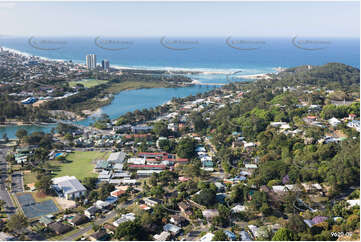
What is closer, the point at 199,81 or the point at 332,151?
the point at 332,151

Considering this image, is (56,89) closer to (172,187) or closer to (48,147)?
(48,147)

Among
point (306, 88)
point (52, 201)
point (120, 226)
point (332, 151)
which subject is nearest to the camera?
point (120, 226)

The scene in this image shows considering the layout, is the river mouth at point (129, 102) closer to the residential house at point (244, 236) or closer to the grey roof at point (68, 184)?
the grey roof at point (68, 184)

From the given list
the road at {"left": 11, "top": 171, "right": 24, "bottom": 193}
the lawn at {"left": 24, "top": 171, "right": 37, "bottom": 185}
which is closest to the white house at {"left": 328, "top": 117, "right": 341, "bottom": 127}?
the lawn at {"left": 24, "top": 171, "right": 37, "bottom": 185}

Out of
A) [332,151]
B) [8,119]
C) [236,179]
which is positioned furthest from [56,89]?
[332,151]

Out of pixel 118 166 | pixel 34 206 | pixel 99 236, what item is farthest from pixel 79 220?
pixel 118 166

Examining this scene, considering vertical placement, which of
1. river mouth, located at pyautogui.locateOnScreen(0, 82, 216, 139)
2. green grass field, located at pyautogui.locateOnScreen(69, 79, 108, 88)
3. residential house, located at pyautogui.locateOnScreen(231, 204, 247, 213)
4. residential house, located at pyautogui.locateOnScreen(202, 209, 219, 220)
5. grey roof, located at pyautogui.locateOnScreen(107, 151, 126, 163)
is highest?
green grass field, located at pyautogui.locateOnScreen(69, 79, 108, 88)

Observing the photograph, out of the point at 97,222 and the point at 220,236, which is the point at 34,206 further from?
the point at 220,236

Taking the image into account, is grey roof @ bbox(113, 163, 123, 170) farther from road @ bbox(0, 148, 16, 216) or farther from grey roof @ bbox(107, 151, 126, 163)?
road @ bbox(0, 148, 16, 216)
